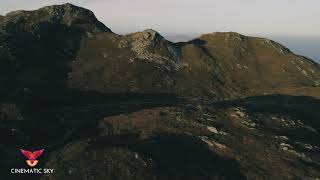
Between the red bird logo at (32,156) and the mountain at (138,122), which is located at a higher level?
the mountain at (138,122)

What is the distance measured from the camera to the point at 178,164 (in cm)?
10731

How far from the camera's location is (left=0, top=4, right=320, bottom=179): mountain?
106125mm

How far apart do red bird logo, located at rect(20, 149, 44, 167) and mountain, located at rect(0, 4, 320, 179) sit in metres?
1.90

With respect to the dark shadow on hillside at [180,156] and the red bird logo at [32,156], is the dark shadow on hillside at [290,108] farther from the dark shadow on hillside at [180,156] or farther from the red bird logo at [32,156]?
the red bird logo at [32,156]

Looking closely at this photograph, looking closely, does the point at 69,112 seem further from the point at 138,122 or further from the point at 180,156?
the point at 180,156

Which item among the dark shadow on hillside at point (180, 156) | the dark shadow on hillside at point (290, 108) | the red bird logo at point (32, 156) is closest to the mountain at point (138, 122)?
the dark shadow on hillside at point (180, 156)

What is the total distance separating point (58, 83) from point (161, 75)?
47.5 metres

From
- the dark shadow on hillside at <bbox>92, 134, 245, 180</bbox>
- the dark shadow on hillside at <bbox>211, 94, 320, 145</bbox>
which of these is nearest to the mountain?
the dark shadow on hillside at <bbox>92, 134, 245, 180</bbox>

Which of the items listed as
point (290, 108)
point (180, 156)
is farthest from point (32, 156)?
point (290, 108)

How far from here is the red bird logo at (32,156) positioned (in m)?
104

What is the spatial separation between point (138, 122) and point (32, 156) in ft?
117

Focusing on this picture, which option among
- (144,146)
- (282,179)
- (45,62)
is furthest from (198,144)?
(45,62)

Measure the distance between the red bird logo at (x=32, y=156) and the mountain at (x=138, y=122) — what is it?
1.90 metres

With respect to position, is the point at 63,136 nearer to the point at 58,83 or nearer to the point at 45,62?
the point at 58,83
